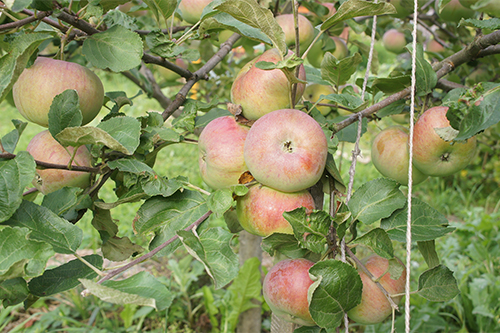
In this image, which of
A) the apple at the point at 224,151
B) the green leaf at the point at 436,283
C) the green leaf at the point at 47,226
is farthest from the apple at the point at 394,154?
the green leaf at the point at 47,226

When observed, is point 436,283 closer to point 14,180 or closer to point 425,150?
point 425,150

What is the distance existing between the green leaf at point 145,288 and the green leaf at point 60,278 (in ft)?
0.26

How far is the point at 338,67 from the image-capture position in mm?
953

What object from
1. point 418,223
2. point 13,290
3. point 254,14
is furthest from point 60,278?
point 418,223

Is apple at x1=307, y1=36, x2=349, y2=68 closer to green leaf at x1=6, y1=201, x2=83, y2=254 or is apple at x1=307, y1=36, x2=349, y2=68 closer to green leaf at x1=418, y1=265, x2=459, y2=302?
green leaf at x1=418, y1=265, x2=459, y2=302

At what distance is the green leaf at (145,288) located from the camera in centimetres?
58

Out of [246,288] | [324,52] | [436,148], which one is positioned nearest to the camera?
[436,148]

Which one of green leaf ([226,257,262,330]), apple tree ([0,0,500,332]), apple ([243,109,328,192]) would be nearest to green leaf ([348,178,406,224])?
apple tree ([0,0,500,332])

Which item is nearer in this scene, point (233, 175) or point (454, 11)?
point (233, 175)

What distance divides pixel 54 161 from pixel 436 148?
0.85 metres

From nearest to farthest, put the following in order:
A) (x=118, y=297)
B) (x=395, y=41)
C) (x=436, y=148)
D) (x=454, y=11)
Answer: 1. (x=118, y=297)
2. (x=436, y=148)
3. (x=454, y=11)
4. (x=395, y=41)

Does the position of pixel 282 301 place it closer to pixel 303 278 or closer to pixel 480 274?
pixel 303 278

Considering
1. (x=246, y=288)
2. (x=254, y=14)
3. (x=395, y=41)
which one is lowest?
(x=246, y=288)

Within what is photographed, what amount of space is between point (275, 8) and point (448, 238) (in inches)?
87.1
